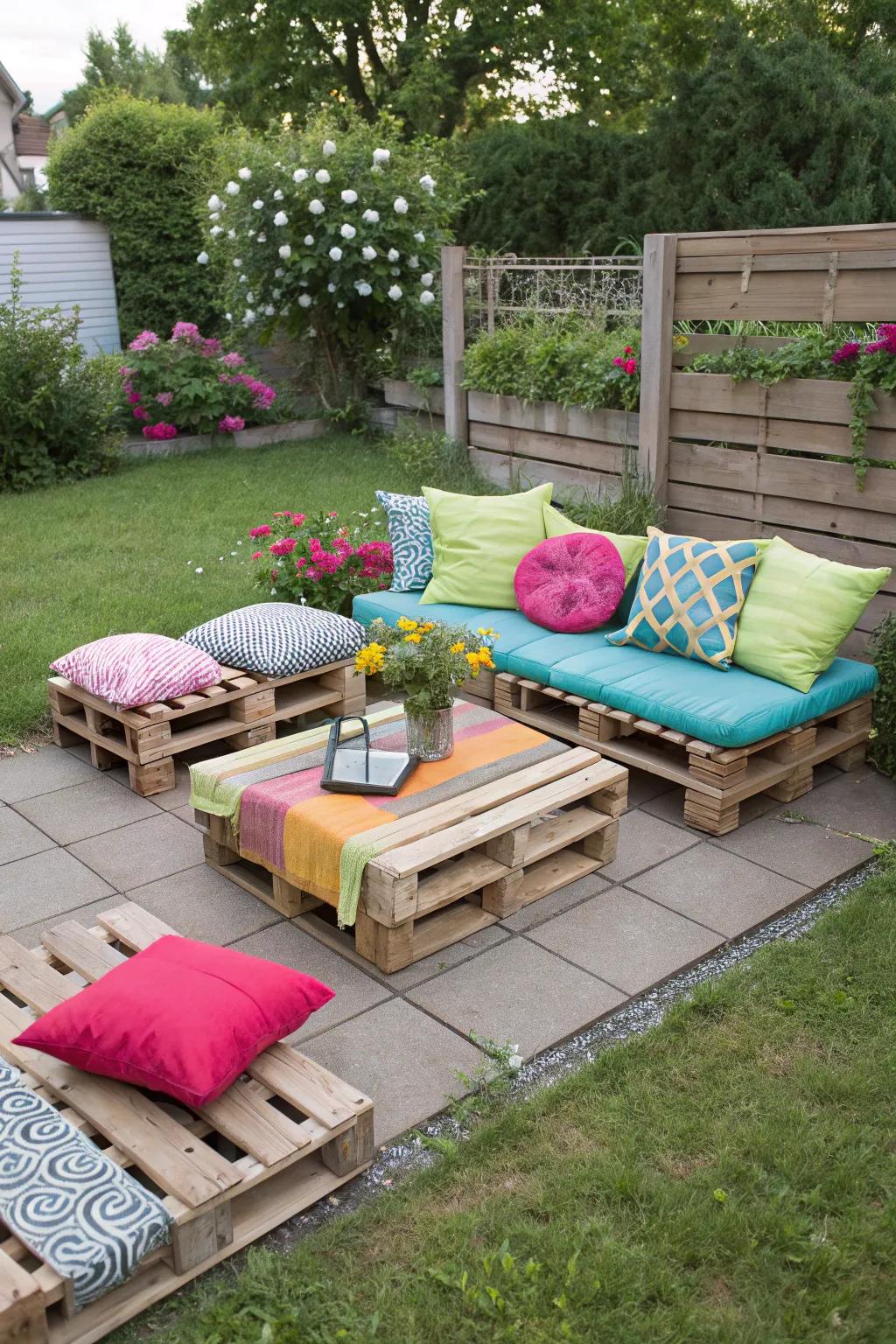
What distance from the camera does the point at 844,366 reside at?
205 inches

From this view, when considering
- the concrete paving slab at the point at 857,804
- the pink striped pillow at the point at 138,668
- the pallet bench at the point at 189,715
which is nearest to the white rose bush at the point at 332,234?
the pallet bench at the point at 189,715

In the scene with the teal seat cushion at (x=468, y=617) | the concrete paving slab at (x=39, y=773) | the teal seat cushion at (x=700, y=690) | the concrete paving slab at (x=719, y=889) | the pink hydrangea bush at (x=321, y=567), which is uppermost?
the pink hydrangea bush at (x=321, y=567)

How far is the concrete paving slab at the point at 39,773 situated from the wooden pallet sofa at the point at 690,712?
1842mm

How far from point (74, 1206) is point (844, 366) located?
4584 millimetres

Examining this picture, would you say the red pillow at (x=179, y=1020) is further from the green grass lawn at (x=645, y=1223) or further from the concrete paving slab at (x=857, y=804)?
the concrete paving slab at (x=857, y=804)

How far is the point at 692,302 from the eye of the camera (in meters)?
5.90

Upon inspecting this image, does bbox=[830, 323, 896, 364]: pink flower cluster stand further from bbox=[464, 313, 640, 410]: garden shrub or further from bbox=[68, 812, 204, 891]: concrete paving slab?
bbox=[68, 812, 204, 891]: concrete paving slab

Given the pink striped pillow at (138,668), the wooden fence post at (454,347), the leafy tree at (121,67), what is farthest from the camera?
the leafy tree at (121,67)

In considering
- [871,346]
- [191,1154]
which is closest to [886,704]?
[871,346]

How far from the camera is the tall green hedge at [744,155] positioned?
38.8 feet

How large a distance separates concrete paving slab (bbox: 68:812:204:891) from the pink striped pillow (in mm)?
546

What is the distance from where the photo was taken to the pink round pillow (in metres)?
5.22

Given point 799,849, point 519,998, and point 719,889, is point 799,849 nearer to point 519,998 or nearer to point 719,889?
point 719,889

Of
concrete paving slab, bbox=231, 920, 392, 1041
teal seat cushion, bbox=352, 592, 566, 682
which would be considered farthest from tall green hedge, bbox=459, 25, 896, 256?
concrete paving slab, bbox=231, 920, 392, 1041
